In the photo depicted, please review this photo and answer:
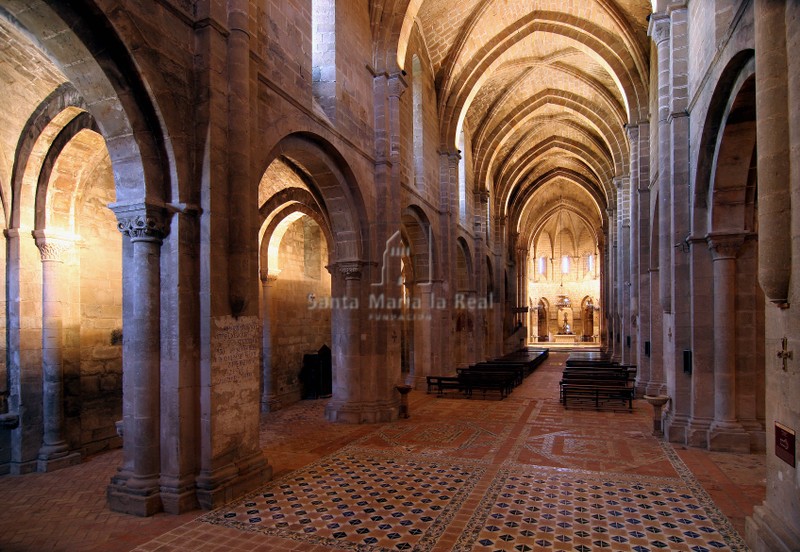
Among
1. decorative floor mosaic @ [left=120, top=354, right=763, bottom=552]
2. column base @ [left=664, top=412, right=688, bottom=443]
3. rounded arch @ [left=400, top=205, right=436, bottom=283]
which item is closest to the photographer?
decorative floor mosaic @ [left=120, top=354, right=763, bottom=552]

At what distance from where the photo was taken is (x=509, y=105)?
26.0 metres

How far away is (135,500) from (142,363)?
1.69 meters

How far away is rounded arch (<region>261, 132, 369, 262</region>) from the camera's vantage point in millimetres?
11062

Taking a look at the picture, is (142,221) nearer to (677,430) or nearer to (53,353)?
(53,353)

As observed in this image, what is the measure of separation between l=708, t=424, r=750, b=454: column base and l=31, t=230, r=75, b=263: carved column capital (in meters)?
12.3

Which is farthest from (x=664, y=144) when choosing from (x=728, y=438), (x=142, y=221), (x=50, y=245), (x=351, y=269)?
(x=50, y=245)

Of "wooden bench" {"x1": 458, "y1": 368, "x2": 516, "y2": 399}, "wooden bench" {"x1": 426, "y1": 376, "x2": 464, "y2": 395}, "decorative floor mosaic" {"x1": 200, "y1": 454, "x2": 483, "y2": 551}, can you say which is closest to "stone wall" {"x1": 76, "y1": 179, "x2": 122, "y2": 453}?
"decorative floor mosaic" {"x1": 200, "y1": 454, "x2": 483, "y2": 551}

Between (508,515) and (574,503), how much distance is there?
1.02m

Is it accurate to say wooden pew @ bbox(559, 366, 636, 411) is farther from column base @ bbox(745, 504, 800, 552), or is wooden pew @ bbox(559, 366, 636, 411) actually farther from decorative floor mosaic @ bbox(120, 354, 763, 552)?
column base @ bbox(745, 504, 800, 552)

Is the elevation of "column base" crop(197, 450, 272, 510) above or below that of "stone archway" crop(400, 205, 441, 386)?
below

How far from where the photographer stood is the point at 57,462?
9.19m

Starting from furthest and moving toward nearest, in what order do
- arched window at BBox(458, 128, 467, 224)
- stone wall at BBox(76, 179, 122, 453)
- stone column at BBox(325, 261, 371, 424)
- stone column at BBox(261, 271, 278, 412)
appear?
arched window at BBox(458, 128, 467, 224), stone column at BBox(261, 271, 278, 412), stone column at BBox(325, 261, 371, 424), stone wall at BBox(76, 179, 122, 453)

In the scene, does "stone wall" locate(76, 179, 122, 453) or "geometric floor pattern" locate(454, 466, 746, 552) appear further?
"stone wall" locate(76, 179, 122, 453)

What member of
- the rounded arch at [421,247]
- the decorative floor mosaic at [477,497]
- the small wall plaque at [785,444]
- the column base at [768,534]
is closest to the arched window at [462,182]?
the rounded arch at [421,247]
